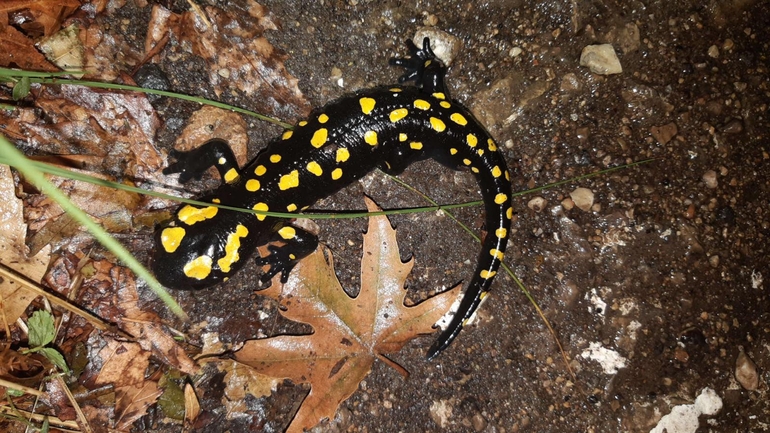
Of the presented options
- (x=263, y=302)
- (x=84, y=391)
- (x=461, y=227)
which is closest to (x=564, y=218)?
(x=461, y=227)

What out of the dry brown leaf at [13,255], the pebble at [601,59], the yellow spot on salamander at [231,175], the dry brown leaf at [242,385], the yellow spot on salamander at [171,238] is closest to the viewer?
the dry brown leaf at [13,255]

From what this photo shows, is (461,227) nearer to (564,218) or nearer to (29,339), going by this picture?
(564,218)

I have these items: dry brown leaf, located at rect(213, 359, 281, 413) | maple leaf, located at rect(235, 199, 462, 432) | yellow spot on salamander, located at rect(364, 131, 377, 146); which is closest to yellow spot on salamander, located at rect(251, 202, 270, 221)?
maple leaf, located at rect(235, 199, 462, 432)

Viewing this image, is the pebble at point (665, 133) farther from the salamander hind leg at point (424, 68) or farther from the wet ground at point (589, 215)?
the salamander hind leg at point (424, 68)

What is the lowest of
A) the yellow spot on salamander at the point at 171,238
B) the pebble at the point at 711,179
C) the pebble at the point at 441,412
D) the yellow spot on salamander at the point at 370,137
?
the pebble at the point at 441,412

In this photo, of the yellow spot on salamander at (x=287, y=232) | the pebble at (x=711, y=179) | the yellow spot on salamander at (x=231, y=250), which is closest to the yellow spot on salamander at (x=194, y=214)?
the yellow spot on salamander at (x=231, y=250)

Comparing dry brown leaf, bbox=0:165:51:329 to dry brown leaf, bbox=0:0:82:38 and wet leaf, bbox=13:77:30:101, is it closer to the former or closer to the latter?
wet leaf, bbox=13:77:30:101

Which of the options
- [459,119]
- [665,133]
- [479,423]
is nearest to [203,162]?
[459,119]
